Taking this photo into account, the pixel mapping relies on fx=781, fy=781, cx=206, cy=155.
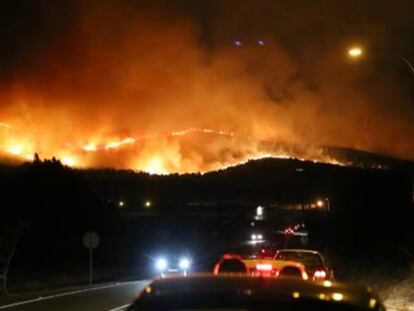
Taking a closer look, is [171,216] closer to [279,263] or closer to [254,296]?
[279,263]

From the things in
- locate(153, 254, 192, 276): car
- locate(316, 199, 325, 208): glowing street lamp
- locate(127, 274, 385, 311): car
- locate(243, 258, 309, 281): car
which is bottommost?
locate(127, 274, 385, 311): car

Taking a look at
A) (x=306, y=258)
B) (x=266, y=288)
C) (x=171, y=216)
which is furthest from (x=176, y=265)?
(x=171, y=216)

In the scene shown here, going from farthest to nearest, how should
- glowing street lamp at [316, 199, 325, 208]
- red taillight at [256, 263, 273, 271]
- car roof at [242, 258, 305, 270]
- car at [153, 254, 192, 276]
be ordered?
1. glowing street lamp at [316, 199, 325, 208]
2. car at [153, 254, 192, 276]
3. red taillight at [256, 263, 273, 271]
4. car roof at [242, 258, 305, 270]

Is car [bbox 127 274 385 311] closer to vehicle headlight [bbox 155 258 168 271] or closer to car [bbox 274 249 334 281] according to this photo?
car [bbox 274 249 334 281]

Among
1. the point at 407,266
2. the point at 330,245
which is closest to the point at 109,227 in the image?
the point at 330,245

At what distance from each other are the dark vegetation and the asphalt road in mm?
11159

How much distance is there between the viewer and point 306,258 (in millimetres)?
21859

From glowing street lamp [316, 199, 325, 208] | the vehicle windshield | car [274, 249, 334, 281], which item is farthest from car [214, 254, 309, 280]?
glowing street lamp [316, 199, 325, 208]

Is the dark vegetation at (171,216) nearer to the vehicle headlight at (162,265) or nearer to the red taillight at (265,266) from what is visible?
the vehicle headlight at (162,265)

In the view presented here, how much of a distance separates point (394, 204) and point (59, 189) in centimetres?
4150

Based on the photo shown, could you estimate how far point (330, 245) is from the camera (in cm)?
5847

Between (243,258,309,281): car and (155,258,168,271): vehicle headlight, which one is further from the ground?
(155,258,168,271): vehicle headlight

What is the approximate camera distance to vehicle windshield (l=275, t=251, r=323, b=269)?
2094cm

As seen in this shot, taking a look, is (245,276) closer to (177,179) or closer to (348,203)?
(348,203)
